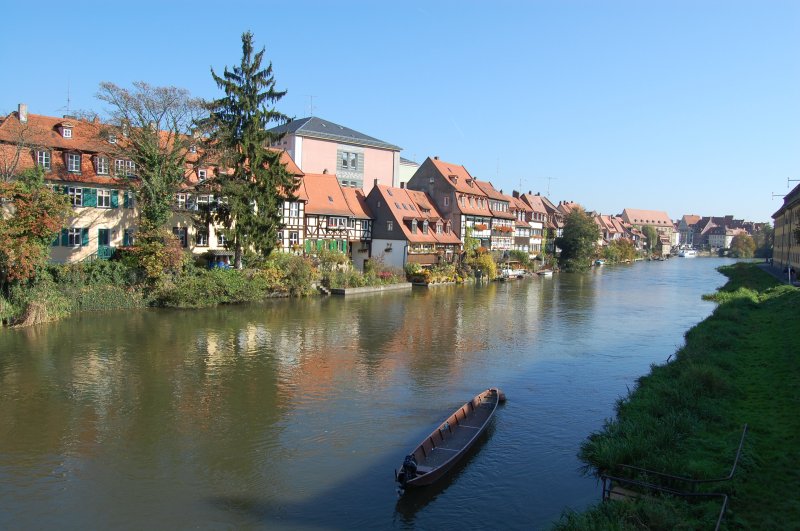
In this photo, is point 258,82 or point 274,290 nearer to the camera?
point 258,82

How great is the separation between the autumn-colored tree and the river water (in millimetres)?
2904

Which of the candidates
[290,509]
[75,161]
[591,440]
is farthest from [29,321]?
[591,440]

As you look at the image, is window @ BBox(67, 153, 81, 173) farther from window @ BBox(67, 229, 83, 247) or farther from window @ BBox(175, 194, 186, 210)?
window @ BBox(175, 194, 186, 210)

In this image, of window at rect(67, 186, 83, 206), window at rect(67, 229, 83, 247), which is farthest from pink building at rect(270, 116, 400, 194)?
window at rect(67, 229, 83, 247)

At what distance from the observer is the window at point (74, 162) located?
3400 cm

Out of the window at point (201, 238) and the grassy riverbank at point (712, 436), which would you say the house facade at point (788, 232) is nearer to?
the grassy riverbank at point (712, 436)

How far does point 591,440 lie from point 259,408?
8395 millimetres

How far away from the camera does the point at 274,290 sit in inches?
1481

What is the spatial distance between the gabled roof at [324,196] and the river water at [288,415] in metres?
16.7

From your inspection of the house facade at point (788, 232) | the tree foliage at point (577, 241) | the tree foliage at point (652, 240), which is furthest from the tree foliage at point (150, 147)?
the tree foliage at point (652, 240)

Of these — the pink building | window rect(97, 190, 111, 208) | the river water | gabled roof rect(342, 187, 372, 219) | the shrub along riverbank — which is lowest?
the river water

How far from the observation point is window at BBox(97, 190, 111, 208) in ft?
114

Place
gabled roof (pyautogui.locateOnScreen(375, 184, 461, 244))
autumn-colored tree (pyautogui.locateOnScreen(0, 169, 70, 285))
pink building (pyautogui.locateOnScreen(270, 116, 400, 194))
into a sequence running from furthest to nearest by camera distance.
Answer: pink building (pyautogui.locateOnScreen(270, 116, 400, 194))
gabled roof (pyautogui.locateOnScreen(375, 184, 461, 244))
autumn-colored tree (pyautogui.locateOnScreen(0, 169, 70, 285))

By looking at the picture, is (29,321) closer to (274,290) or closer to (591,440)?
(274,290)
